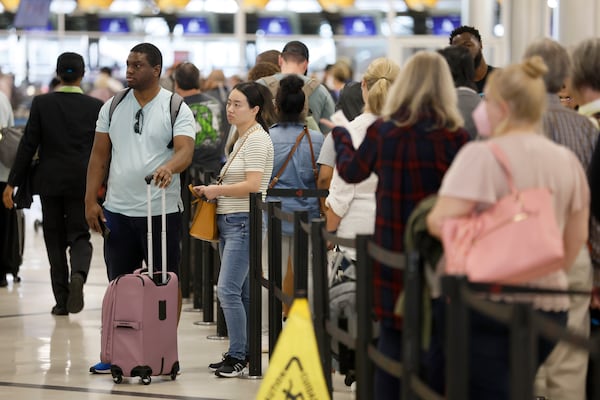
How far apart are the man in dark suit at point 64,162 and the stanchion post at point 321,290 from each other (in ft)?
14.3

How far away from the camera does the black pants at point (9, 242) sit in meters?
11.9

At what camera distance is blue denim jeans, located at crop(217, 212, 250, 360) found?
768 cm

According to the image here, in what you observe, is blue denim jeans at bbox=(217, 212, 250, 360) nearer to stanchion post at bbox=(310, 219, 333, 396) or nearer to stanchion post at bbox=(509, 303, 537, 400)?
stanchion post at bbox=(310, 219, 333, 396)

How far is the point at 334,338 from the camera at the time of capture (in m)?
5.64

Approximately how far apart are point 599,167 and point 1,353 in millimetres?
4891

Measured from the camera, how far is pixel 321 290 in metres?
5.84

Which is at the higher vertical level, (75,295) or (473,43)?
(473,43)

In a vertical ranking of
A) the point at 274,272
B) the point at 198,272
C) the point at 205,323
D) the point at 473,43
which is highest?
the point at 473,43

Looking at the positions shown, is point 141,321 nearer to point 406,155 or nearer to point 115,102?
point 115,102

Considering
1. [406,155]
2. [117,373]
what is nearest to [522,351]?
[406,155]

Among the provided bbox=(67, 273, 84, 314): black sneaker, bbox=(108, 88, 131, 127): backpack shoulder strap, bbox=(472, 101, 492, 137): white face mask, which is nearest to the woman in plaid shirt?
bbox=(472, 101, 492, 137): white face mask

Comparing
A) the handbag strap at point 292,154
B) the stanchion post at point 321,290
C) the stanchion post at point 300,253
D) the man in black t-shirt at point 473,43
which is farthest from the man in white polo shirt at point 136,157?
the stanchion post at point 321,290

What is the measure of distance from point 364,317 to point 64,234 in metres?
5.46

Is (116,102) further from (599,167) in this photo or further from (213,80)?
(213,80)
